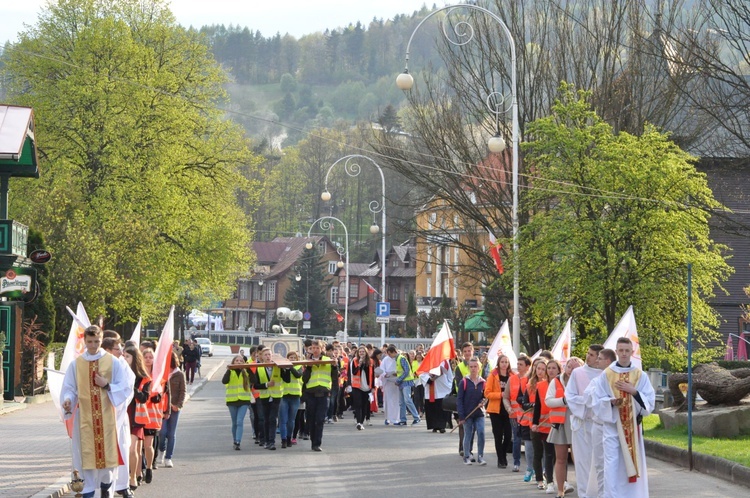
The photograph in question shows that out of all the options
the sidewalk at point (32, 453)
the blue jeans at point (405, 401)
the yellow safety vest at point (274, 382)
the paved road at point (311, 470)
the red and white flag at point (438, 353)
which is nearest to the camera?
the sidewalk at point (32, 453)

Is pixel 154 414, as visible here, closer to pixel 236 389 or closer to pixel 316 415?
pixel 236 389

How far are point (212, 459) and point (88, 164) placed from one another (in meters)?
27.6

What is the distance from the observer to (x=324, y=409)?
1955 centimetres

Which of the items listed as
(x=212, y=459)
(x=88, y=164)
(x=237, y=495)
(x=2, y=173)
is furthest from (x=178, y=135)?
(x=237, y=495)

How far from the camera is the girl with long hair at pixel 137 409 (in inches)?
550

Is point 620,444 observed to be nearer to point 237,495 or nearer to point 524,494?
point 524,494

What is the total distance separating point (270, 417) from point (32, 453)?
387 centimetres

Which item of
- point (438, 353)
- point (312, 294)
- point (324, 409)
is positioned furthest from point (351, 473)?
point (312, 294)

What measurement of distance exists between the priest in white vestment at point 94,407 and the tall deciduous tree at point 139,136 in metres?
28.0

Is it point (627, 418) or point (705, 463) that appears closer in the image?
point (627, 418)

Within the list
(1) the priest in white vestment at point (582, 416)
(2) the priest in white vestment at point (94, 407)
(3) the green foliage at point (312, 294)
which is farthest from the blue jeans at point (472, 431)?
(3) the green foliage at point (312, 294)

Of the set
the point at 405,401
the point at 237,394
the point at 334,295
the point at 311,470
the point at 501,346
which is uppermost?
the point at 334,295

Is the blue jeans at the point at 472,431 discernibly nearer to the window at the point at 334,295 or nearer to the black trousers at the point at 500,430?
the black trousers at the point at 500,430

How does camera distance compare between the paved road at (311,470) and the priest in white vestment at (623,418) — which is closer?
the priest in white vestment at (623,418)
